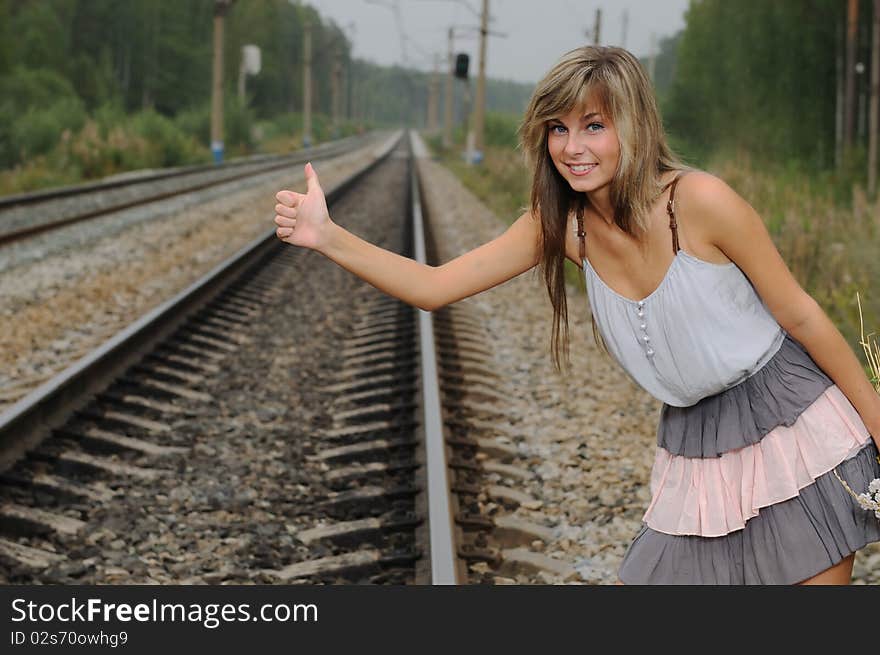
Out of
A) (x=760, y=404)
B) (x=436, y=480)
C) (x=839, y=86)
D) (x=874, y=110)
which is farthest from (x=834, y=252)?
(x=839, y=86)

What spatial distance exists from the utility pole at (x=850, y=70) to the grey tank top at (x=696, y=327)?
2298 centimetres

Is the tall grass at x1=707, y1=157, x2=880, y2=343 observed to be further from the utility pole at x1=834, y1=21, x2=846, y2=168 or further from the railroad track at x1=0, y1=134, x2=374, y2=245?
the utility pole at x1=834, y1=21, x2=846, y2=168

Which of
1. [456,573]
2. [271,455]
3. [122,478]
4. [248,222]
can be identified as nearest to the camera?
[456,573]

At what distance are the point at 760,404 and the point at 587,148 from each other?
55 cm

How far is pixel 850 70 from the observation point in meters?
25.8

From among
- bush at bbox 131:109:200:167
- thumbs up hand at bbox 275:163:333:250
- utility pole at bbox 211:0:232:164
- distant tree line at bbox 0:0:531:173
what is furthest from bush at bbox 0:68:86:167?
thumbs up hand at bbox 275:163:333:250

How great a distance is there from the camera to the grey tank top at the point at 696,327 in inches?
77.1

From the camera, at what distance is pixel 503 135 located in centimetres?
4934

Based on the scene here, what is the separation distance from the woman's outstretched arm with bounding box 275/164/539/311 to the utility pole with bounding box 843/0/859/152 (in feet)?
75.2

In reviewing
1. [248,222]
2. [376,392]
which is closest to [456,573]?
[376,392]

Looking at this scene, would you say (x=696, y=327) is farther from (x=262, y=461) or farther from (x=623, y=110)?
(x=262, y=461)

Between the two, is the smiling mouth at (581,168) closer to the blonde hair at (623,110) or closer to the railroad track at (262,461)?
the blonde hair at (623,110)

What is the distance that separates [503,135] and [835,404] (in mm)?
48145

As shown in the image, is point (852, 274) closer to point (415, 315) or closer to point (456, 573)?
point (415, 315)
